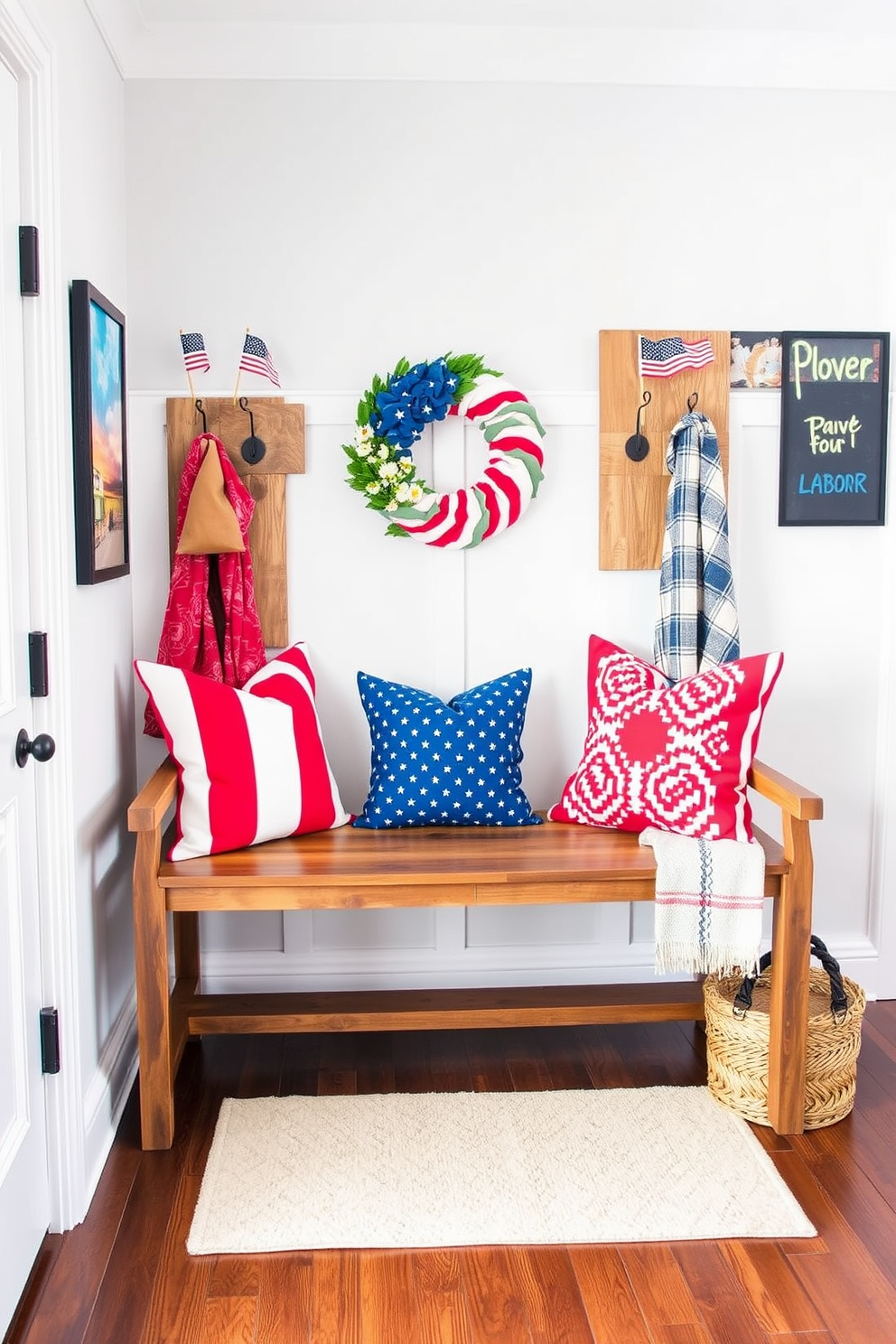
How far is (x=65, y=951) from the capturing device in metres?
2.17

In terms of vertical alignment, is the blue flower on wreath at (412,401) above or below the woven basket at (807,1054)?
above

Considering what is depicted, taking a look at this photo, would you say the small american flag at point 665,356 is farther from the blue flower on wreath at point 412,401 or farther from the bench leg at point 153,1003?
the bench leg at point 153,1003

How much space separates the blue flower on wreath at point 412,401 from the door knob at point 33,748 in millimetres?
1240

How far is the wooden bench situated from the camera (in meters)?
2.41

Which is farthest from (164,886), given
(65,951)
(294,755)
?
(294,755)

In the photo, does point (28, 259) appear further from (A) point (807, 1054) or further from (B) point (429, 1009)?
(A) point (807, 1054)

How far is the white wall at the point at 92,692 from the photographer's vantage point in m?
2.17

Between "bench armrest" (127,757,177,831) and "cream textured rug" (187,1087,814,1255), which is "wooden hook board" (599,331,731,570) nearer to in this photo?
"bench armrest" (127,757,177,831)

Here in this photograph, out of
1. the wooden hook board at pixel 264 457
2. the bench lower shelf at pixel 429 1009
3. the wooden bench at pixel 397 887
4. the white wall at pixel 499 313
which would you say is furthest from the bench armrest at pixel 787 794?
the wooden hook board at pixel 264 457

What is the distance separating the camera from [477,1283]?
2.01 m

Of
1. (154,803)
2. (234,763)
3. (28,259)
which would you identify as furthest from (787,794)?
(28,259)

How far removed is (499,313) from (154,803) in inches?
59.7

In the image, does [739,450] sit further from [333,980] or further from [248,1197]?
[248,1197]

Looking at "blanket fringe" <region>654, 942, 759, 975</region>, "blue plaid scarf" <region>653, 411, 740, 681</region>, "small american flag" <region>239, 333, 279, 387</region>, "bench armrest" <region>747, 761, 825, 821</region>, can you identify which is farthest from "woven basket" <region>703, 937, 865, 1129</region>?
"small american flag" <region>239, 333, 279, 387</region>
